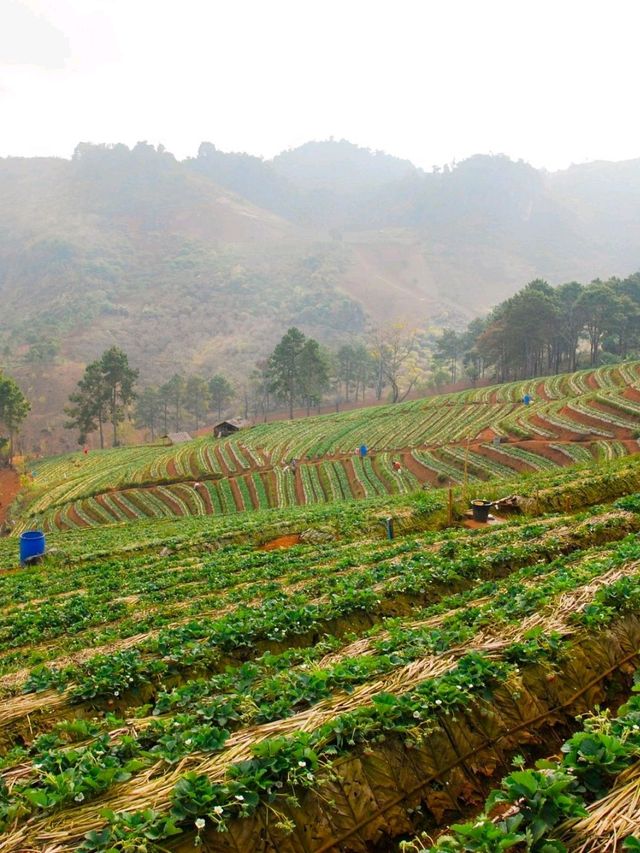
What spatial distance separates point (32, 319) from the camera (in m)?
164

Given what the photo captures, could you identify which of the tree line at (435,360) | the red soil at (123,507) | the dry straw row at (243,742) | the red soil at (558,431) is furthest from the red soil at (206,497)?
the tree line at (435,360)

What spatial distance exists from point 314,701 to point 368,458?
42.5 meters

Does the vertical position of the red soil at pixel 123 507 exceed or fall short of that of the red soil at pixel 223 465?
it falls short

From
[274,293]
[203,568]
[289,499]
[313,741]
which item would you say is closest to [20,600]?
[203,568]

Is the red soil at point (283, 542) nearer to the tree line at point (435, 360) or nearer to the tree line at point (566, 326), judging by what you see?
the tree line at point (435, 360)

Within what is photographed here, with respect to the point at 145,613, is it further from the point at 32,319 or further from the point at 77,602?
the point at 32,319

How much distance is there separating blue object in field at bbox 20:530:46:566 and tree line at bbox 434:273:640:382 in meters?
73.9

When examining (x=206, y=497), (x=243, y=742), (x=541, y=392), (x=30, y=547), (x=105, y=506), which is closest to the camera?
(x=243, y=742)

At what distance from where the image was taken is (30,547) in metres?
21.0

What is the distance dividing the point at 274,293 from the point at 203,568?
186475mm

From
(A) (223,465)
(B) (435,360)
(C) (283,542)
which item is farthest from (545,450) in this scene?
(B) (435,360)

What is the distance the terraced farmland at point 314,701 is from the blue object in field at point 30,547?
9.21m

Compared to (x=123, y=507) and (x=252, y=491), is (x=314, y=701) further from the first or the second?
(x=123, y=507)

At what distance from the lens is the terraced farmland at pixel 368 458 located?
4009cm
